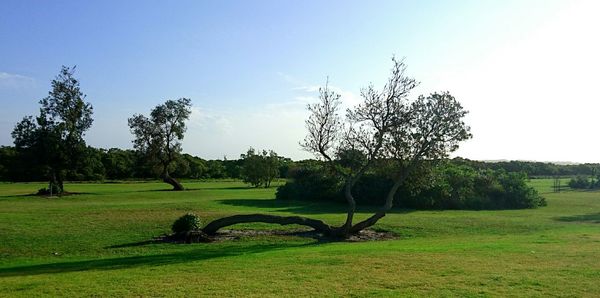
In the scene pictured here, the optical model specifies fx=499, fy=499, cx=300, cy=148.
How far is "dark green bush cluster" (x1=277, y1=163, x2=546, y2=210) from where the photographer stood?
42281mm

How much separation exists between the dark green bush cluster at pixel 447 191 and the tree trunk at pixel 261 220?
53.5 feet

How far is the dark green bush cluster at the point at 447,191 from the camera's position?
1665 inches

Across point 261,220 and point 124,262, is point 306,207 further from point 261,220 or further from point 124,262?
point 124,262

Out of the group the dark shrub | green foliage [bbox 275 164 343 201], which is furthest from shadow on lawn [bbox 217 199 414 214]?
the dark shrub

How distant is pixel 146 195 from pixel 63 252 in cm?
2865

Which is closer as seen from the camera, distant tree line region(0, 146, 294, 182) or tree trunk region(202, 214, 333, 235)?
tree trunk region(202, 214, 333, 235)

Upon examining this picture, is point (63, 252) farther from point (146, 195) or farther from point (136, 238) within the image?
point (146, 195)

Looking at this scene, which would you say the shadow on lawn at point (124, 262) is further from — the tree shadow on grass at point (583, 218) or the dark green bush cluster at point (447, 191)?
the dark green bush cluster at point (447, 191)

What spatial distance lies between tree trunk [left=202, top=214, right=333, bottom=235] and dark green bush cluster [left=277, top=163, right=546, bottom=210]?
16294 millimetres

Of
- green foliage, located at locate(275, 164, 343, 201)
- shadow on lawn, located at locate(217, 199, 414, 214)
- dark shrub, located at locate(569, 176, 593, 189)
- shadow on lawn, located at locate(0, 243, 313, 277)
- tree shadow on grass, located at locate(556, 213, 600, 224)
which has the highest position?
dark shrub, located at locate(569, 176, 593, 189)

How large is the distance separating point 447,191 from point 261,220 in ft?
70.0

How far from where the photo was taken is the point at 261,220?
80.1 feet

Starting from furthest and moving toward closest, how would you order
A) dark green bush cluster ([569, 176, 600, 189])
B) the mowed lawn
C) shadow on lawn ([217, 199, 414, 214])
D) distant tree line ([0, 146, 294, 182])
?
dark green bush cluster ([569, 176, 600, 189]), distant tree line ([0, 146, 294, 182]), shadow on lawn ([217, 199, 414, 214]), the mowed lawn

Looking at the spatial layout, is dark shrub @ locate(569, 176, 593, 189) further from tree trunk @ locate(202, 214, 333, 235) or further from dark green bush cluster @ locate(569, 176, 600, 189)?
tree trunk @ locate(202, 214, 333, 235)
